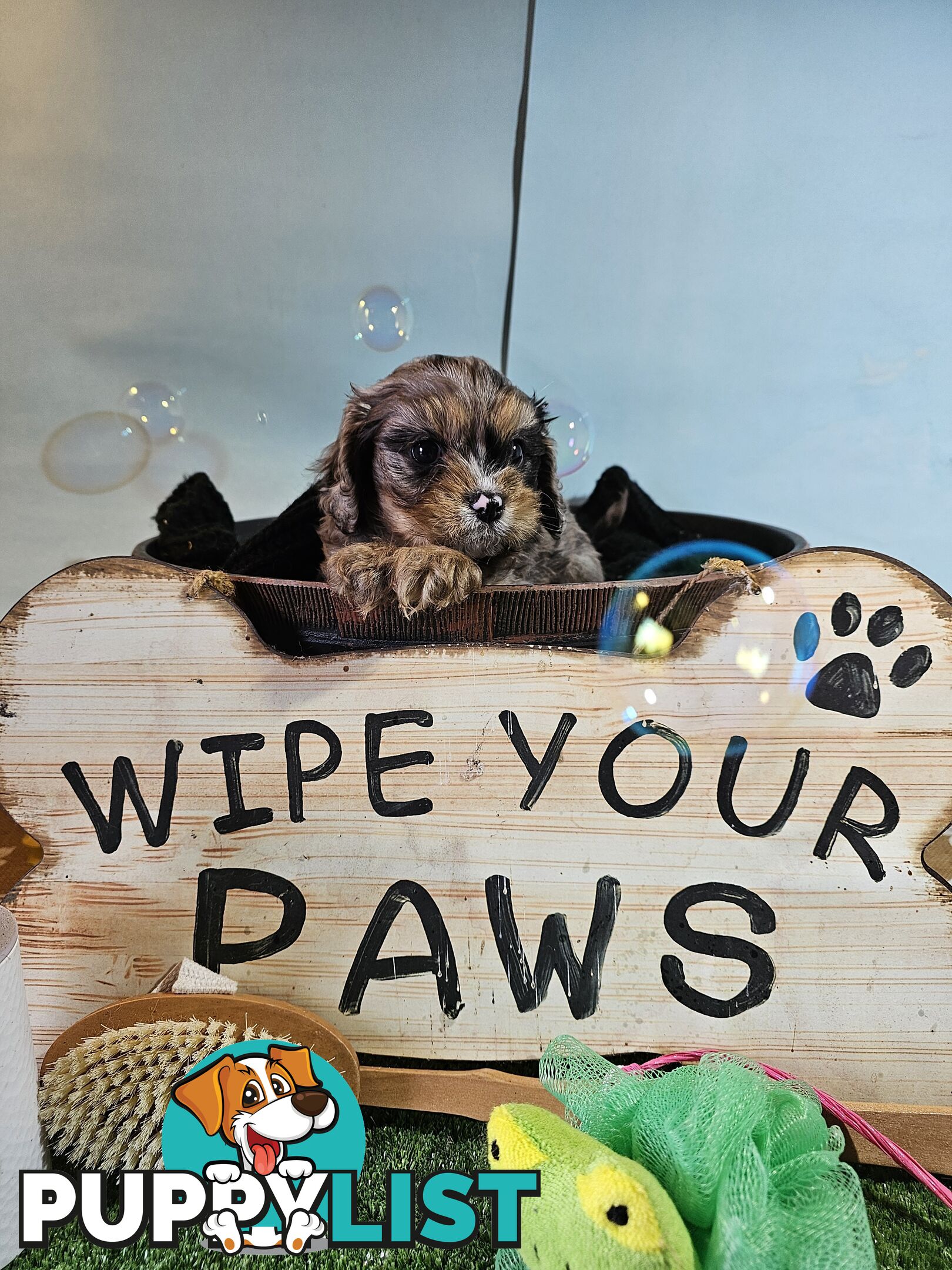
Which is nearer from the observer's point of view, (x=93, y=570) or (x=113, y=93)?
(x=93, y=570)

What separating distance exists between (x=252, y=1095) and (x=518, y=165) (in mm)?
1869

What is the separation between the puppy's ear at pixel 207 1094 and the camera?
758 mm

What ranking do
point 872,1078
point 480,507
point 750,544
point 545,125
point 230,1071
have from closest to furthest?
point 230,1071 < point 872,1078 < point 480,507 < point 750,544 < point 545,125

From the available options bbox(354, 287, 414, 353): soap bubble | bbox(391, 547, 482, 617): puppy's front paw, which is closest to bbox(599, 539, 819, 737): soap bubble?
bbox(391, 547, 482, 617): puppy's front paw

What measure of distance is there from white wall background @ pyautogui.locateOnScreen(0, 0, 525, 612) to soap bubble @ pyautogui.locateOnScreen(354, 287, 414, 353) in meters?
0.30

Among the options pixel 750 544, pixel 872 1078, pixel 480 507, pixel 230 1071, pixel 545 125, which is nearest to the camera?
pixel 230 1071

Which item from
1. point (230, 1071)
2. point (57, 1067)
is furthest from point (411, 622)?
point (57, 1067)

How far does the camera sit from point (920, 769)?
913mm

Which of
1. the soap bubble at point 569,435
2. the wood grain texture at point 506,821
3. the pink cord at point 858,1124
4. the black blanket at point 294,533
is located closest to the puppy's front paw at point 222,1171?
the wood grain texture at point 506,821

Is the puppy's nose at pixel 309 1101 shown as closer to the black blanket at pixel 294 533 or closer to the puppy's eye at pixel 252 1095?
the puppy's eye at pixel 252 1095

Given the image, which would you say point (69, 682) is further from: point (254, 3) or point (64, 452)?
point (254, 3)

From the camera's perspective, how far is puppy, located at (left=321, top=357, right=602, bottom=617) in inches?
38.6

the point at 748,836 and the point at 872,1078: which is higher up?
the point at 748,836

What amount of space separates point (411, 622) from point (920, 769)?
576 mm
